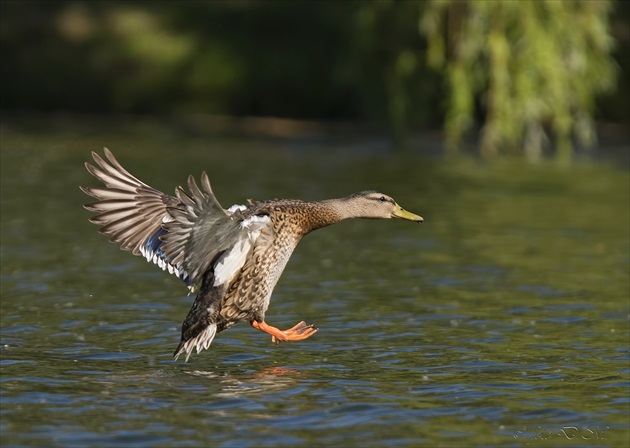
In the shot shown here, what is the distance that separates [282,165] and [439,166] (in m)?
2.58

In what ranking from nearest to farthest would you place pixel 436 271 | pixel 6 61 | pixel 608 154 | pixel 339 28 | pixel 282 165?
pixel 436 271
pixel 282 165
pixel 608 154
pixel 339 28
pixel 6 61

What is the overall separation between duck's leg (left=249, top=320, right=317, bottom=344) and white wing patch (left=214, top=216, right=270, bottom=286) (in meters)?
0.54

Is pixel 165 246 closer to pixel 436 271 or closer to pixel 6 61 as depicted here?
pixel 436 271

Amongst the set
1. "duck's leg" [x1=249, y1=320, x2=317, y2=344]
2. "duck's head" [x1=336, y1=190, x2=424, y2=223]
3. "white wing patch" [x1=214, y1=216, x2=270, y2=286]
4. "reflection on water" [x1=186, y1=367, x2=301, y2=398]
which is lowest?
"reflection on water" [x1=186, y1=367, x2=301, y2=398]

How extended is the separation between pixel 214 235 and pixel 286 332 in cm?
118

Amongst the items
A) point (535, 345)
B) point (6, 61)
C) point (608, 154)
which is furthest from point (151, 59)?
point (535, 345)

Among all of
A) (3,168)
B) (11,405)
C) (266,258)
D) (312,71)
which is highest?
(312,71)

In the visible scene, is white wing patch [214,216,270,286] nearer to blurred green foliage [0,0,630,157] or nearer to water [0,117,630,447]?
water [0,117,630,447]

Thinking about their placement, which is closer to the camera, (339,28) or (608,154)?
(608,154)

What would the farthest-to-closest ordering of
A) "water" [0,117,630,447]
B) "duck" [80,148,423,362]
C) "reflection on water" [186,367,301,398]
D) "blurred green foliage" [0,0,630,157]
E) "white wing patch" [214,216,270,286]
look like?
1. "blurred green foliage" [0,0,630,157]
2. "white wing patch" [214,216,270,286]
3. "duck" [80,148,423,362]
4. "reflection on water" [186,367,301,398]
5. "water" [0,117,630,447]

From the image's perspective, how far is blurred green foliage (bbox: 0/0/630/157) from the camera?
74.7 ft

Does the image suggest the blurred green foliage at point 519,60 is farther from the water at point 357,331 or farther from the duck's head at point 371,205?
the duck's head at point 371,205

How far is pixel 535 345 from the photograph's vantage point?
10742 millimetres

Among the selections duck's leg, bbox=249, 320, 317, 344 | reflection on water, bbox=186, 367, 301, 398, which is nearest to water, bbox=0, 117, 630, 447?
reflection on water, bbox=186, 367, 301, 398
